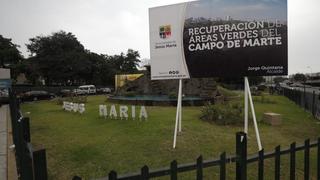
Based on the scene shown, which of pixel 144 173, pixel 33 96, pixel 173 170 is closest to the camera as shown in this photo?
pixel 144 173

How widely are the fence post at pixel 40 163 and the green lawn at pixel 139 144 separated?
12.4 ft

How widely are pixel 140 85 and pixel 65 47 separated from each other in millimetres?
38759

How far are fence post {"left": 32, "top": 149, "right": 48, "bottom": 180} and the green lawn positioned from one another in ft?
12.4

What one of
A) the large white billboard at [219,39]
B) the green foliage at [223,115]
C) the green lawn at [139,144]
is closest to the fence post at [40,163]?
the green lawn at [139,144]

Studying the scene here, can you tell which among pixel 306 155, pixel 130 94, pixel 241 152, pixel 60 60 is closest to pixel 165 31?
pixel 306 155

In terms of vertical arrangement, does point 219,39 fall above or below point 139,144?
above

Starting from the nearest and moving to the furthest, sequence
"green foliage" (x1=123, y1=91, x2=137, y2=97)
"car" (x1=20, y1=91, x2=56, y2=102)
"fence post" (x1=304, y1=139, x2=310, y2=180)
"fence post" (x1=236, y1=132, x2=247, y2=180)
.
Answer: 1. "fence post" (x1=236, y1=132, x2=247, y2=180)
2. "fence post" (x1=304, y1=139, x2=310, y2=180)
3. "green foliage" (x1=123, y1=91, x2=137, y2=97)
4. "car" (x1=20, y1=91, x2=56, y2=102)

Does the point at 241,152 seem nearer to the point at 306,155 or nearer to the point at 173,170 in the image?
the point at 173,170

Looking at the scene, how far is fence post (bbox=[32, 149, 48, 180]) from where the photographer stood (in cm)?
240

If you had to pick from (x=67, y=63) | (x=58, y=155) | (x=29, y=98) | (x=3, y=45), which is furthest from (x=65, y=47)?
(x=58, y=155)

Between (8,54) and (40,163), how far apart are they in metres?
63.9

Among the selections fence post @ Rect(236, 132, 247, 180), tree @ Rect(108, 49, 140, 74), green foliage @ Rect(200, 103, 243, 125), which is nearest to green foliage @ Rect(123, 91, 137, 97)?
green foliage @ Rect(200, 103, 243, 125)

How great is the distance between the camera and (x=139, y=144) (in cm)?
884

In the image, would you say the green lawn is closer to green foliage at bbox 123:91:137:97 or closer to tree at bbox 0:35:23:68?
green foliage at bbox 123:91:137:97
